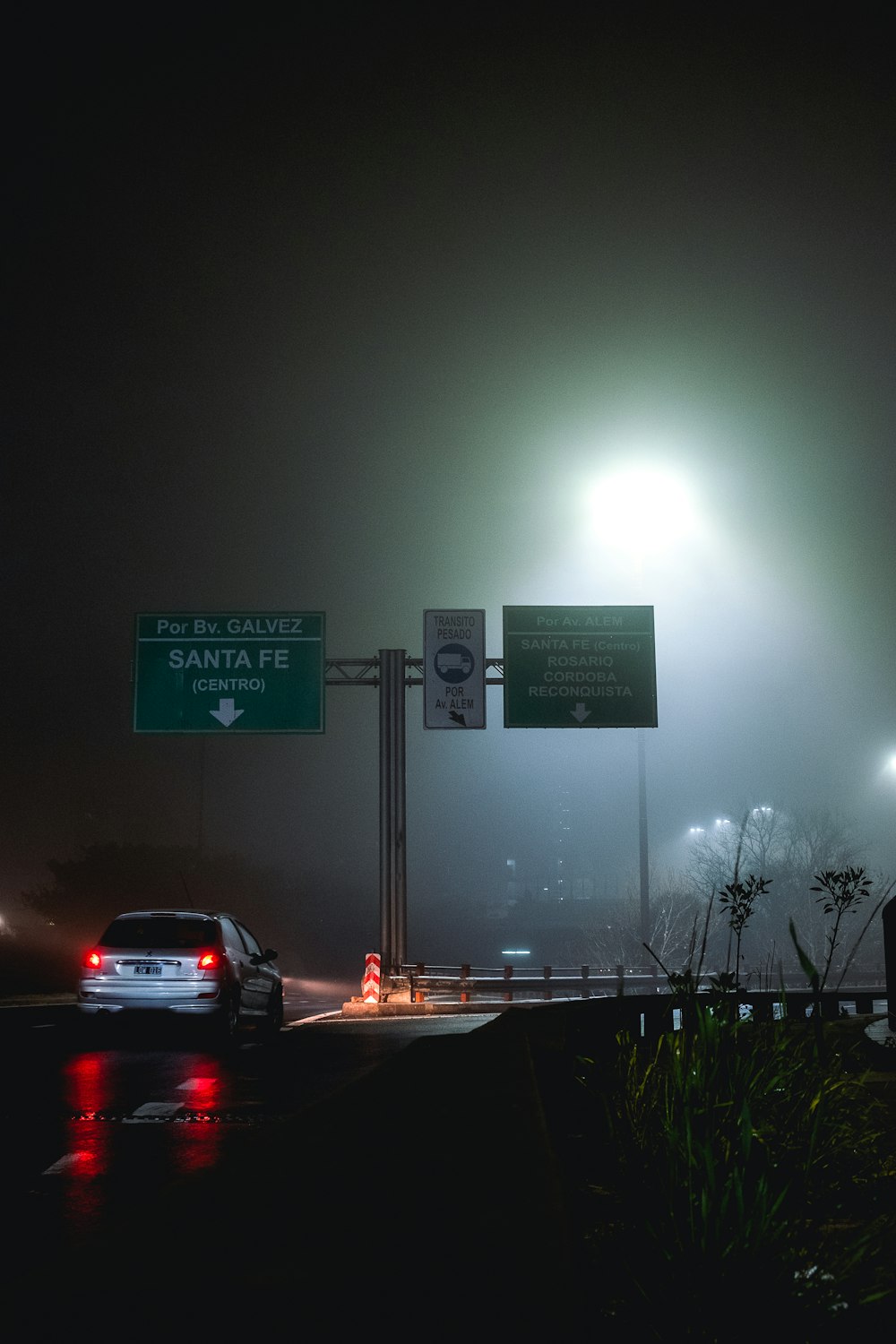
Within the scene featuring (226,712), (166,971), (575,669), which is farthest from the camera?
(575,669)

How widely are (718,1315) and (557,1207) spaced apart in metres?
0.83

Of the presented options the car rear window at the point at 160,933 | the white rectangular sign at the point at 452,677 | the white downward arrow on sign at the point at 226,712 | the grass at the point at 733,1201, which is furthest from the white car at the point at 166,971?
the white rectangular sign at the point at 452,677

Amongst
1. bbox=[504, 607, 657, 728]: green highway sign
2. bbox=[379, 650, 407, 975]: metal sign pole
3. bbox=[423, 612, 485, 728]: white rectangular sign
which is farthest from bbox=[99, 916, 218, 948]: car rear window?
bbox=[504, 607, 657, 728]: green highway sign

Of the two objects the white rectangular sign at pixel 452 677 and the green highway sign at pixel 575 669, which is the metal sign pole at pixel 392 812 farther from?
the green highway sign at pixel 575 669

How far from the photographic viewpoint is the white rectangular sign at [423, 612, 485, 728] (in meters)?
27.9

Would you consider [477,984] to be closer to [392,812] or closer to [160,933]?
[392,812]

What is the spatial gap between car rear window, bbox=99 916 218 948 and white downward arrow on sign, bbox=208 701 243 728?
10.9 m

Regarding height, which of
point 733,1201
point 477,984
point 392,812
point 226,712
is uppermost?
point 226,712

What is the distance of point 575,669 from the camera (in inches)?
1106

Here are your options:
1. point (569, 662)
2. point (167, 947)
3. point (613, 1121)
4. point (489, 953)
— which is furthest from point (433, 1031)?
point (489, 953)

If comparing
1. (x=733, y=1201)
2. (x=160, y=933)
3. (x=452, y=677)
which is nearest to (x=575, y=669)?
(x=452, y=677)

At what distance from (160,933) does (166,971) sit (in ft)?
2.29

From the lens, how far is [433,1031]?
61.0ft

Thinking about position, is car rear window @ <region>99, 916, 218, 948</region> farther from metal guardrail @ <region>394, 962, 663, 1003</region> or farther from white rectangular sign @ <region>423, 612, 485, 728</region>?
metal guardrail @ <region>394, 962, 663, 1003</region>
